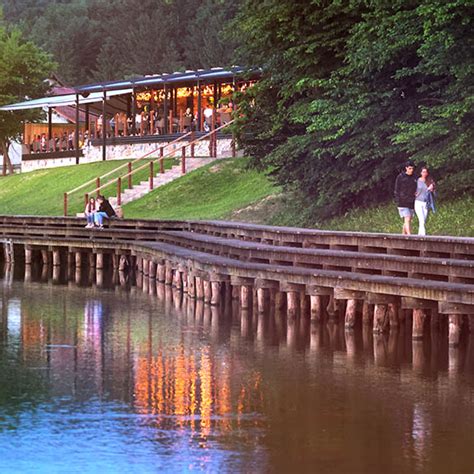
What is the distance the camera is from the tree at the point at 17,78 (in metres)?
89.3

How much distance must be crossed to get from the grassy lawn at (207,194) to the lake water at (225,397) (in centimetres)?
2067

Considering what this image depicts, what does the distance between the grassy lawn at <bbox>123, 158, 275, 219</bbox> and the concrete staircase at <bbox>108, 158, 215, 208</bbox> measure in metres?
0.60

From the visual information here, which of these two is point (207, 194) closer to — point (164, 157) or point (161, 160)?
point (161, 160)

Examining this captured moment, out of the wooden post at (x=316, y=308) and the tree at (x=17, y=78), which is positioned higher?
the tree at (x=17, y=78)

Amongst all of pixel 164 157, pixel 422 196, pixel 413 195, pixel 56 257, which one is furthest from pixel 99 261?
pixel 422 196

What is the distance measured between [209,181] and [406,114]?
836 inches

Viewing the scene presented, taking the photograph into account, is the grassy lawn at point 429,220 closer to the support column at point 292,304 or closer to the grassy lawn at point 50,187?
the support column at point 292,304

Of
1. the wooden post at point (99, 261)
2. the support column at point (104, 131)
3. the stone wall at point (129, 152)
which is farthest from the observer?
the support column at point (104, 131)

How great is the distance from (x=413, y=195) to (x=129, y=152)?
1520 inches

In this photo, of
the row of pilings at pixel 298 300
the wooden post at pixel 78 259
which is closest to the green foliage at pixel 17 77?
the wooden post at pixel 78 259

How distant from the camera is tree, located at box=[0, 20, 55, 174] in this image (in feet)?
293

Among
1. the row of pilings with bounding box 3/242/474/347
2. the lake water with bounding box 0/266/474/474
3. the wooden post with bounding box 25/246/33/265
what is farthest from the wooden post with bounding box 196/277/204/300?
the wooden post with bounding box 25/246/33/265

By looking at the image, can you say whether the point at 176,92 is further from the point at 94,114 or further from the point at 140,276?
the point at 140,276

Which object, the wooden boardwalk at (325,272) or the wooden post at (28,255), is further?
the wooden post at (28,255)
